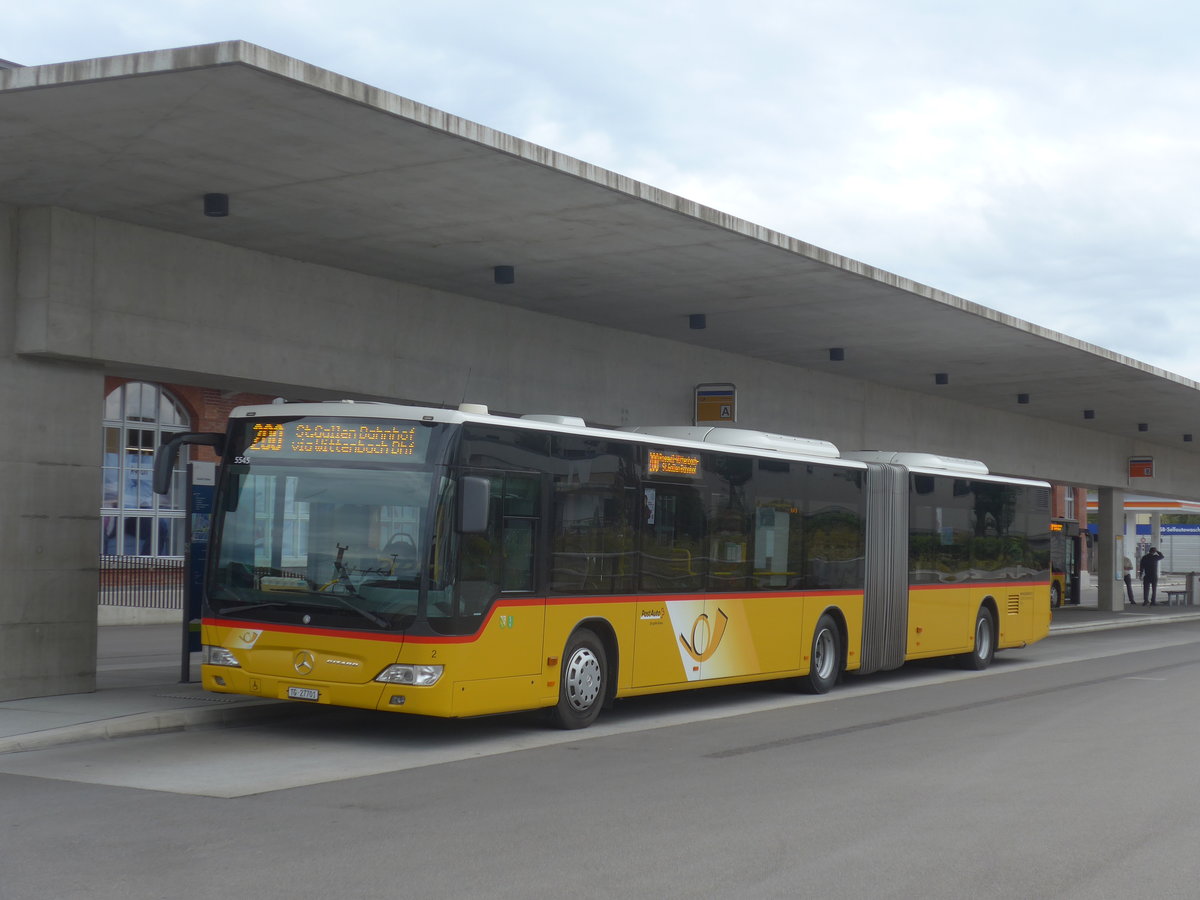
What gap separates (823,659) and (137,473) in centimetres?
2408

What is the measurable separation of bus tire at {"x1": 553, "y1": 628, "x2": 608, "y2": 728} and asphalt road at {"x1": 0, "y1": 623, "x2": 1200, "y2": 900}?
0.72ft

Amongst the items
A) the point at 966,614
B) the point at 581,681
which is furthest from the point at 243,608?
the point at 966,614

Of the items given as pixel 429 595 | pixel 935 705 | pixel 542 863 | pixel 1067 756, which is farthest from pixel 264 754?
pixel 935 705

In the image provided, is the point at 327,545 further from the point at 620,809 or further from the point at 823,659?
the point at 823,659

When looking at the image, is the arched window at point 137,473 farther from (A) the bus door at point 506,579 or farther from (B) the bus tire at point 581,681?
(A) the bus door at point 506,579

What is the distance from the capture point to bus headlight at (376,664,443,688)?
11.3 metres

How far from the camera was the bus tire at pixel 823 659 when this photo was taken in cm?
1703

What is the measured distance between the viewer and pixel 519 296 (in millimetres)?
18344

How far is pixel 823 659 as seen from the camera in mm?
17469

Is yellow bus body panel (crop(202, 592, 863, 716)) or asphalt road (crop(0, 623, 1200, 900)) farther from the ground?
yellow bus body panel (crop(202, 592, 863, 716))

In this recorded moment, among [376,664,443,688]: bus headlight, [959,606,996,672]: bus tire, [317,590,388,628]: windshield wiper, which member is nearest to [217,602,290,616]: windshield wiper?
[317,590,388,628]: windshield wiper

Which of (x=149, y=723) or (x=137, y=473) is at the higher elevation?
(x=137, y=473)

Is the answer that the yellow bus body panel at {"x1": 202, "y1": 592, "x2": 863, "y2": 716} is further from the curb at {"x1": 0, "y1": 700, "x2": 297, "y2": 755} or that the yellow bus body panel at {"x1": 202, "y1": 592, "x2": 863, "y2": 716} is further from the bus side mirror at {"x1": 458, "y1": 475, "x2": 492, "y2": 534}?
the bus side mirror at {"x1": 458, "y1": 475, "x2": 492, "y2": 534}

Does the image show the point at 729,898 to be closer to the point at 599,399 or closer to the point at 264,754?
the point at 264,754
